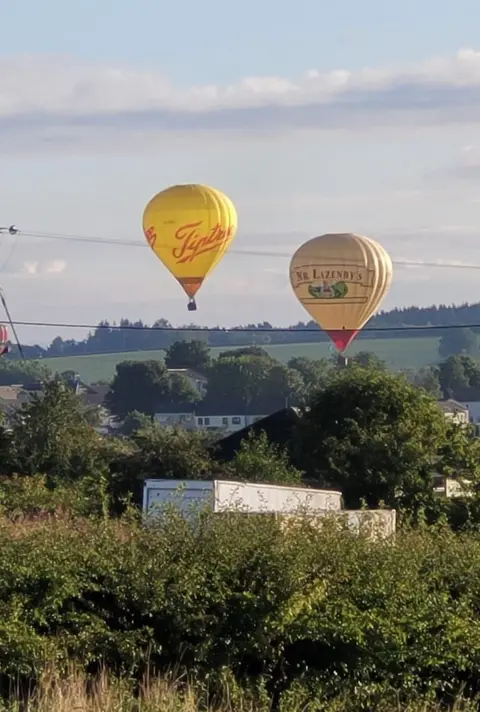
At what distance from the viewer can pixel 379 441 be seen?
4088 cm

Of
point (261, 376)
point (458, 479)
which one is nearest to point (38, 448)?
point (458, 479)

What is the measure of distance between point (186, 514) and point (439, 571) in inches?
92.7

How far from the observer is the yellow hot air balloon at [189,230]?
53.5m

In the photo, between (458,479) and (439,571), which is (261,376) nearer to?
(458,479)

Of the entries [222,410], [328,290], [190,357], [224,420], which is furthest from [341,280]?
[190,357]

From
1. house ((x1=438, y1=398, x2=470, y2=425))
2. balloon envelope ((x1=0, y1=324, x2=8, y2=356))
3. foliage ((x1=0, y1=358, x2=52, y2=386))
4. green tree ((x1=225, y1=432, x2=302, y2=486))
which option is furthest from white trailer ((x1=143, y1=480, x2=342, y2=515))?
foliage ((x1=0, y1=358, x2=52, y2=386))

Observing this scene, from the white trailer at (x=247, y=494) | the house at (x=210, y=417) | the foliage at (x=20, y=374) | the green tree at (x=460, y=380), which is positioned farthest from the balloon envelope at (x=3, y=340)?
the foliage at (x=20, y=374)

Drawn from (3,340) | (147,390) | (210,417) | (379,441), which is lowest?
(210,417)

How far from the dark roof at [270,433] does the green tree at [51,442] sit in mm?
3882

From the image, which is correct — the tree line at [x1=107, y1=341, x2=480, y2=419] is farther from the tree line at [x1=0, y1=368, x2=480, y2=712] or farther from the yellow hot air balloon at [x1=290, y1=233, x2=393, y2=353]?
the tree line at [x1=0, y1=368, x2=480, y2=712]

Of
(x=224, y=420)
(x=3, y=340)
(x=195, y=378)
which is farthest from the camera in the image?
(x=195, y=378)

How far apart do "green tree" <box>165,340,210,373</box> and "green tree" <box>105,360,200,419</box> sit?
9249 millimetres

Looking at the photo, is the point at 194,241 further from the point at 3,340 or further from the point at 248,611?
the point at 248,611

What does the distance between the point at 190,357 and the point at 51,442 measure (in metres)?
132
